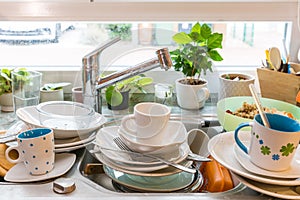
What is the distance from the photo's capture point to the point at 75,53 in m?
1.61

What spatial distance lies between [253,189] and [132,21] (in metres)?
0.86

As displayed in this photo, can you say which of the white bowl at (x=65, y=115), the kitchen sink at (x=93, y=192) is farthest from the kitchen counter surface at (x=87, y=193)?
the white bowl at (x=65, y=115)

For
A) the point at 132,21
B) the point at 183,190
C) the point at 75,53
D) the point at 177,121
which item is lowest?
the point at 183,190

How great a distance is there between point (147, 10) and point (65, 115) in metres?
0.55

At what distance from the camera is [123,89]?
108 centimetres

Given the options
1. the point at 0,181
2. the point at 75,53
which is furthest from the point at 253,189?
the point at 75,53

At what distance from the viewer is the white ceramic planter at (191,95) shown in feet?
3.61

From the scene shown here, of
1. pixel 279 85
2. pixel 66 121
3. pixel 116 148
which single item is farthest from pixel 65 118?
pixel 279 85

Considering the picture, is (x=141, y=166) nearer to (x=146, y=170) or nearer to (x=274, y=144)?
(x=146, y=170)

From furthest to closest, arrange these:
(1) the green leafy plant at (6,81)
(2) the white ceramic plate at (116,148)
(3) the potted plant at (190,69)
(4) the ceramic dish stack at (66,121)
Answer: (1) the green leafy plant at (6,81)
(3) the potted plant at (190,69)
(4) the ceramic dish stack at (66,121)
(2) the white ceramic plate at (116,148)

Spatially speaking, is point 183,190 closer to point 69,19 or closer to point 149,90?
point 149,90

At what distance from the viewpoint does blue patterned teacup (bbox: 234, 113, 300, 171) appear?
30.7 inches

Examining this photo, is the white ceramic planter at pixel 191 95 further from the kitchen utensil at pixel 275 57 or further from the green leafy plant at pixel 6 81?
the green leafy plant at pixel 6 81

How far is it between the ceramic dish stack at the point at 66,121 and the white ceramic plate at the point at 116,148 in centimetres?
3
